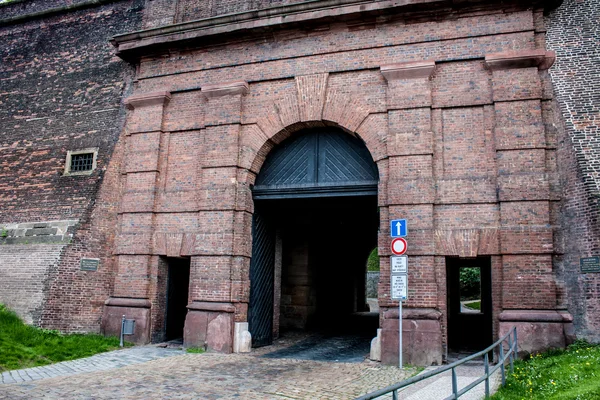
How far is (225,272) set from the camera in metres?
11.1

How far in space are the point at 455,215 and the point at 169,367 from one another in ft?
20.0

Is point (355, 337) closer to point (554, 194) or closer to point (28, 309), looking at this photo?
point (554, 194)

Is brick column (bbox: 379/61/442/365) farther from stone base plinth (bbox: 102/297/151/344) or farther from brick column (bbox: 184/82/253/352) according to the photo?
stone base plinth (bbox: 102/297/151/344)

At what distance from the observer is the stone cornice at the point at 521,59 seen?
1011 centimetres

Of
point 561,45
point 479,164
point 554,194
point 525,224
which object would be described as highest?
point 561,45

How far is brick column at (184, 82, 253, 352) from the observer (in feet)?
36.1

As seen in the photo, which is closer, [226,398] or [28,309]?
[226,398]

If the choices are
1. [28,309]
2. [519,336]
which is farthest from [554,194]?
[28,309]

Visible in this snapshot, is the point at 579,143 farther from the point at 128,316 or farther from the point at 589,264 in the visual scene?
the point at 128,316

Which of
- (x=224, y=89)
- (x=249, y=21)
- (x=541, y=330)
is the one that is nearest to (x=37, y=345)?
(x=224, y=89)

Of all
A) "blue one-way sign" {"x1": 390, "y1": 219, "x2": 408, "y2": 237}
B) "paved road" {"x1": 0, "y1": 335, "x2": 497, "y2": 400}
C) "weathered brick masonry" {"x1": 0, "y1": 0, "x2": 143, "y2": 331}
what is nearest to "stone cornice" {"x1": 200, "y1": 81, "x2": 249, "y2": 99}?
"weathered brick masonry" {"x1": 0, "y1": 0, "x2": 143, "y2": 331}

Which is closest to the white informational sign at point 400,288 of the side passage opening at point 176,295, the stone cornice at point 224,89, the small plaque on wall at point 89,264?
→ the side passage opening at point 176,295

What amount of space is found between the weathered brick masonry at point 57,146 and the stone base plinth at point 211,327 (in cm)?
259

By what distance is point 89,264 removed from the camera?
39.5ft
